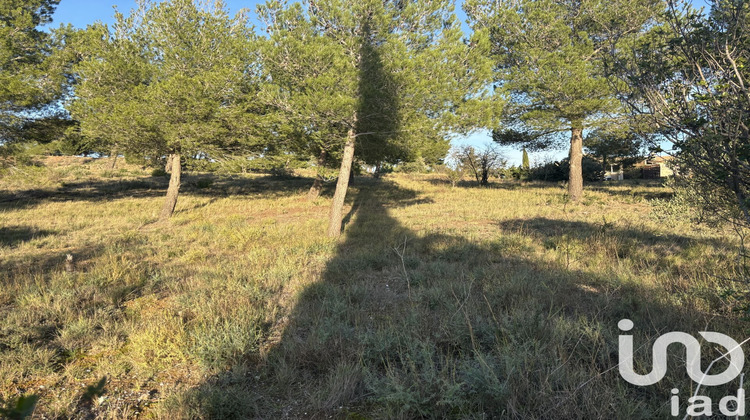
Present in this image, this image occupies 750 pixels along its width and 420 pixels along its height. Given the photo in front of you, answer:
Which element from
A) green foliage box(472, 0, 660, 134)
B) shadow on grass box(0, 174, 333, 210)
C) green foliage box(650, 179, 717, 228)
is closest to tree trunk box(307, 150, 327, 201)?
shadow on grass box(0, 174, 333, 210)

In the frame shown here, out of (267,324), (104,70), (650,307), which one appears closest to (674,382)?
(650,307)

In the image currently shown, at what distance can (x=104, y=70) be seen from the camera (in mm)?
12133

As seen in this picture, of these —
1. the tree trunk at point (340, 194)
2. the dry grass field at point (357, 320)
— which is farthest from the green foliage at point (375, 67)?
the dry grass field at point (357, 320)

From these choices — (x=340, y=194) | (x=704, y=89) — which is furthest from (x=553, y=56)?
(x=704, y=89)

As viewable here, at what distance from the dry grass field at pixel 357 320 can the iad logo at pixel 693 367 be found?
81 millimetres

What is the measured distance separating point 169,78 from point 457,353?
12801 mm

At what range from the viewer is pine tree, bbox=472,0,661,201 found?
45.1 ft

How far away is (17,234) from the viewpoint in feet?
32.8

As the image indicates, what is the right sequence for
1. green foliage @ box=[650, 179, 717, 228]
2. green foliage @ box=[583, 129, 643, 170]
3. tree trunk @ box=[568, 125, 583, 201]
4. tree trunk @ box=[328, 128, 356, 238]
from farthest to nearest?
tree trunk @ box=[568, 125, 583, 201]
tree trunk @ box=[328, 128, 356, 238]
green foliage @ box=[650, 179, 717, 228]
green foliage @ box=[583, 129, 643, 170]

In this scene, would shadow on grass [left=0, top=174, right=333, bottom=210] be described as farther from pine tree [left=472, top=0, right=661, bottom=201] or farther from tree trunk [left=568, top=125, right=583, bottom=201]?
tree trunk [left=568, top=125, right=583, bottom=201]

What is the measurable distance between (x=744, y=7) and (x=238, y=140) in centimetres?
1348

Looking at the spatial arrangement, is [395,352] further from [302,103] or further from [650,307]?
[302,103]

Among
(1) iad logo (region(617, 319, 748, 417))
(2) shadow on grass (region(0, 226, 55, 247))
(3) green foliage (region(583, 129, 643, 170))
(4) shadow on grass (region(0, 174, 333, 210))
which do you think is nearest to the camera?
(1) iad logo (region(617, 319, 748, 417))

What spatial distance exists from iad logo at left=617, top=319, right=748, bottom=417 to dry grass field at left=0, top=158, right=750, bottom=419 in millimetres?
81
